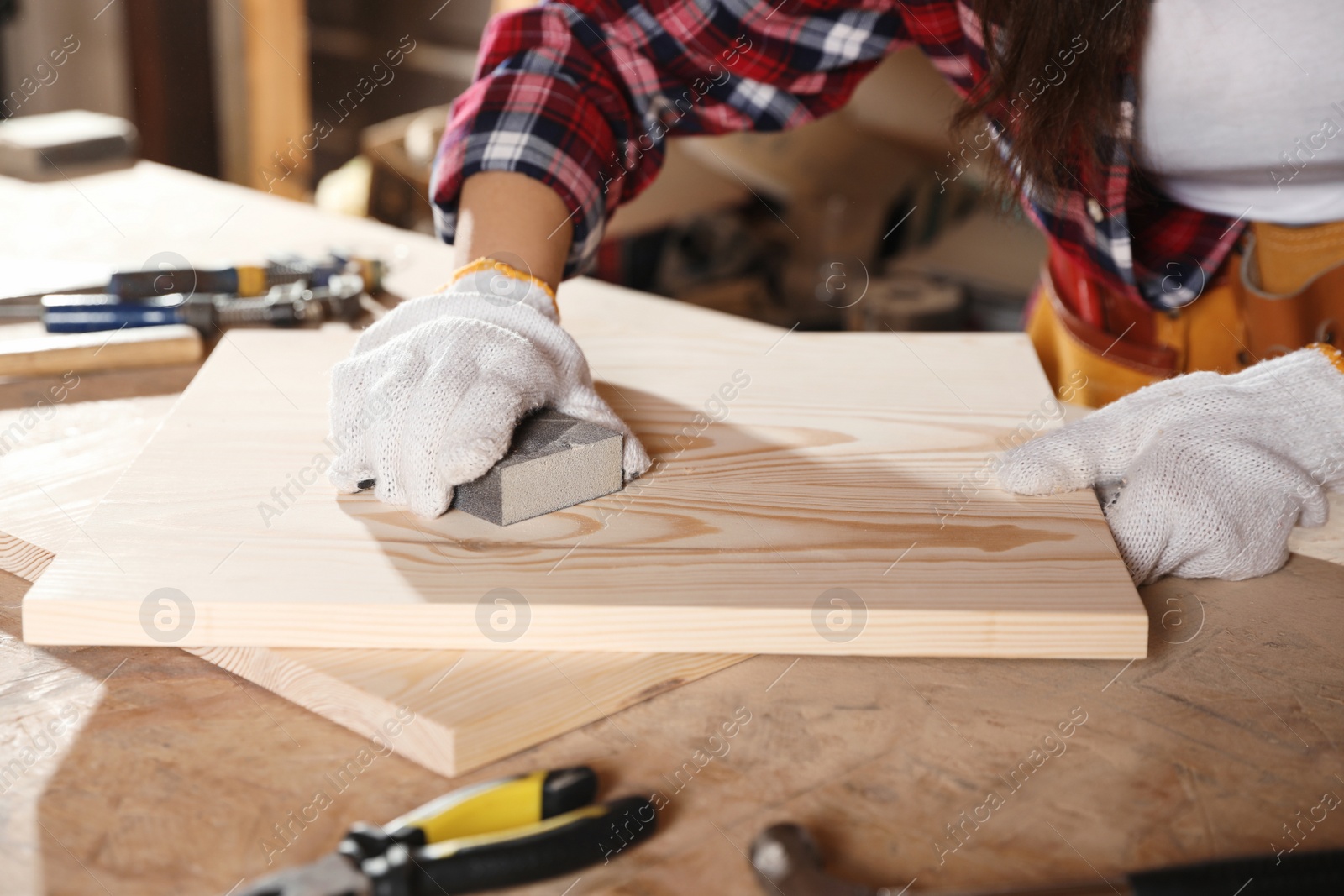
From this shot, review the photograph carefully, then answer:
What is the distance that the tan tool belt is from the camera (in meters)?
1.24

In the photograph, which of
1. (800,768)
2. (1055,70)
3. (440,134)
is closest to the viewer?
(800,768)

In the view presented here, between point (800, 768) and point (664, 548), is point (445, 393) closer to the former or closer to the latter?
point (664, 548)

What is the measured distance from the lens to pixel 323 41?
4270 millimetres

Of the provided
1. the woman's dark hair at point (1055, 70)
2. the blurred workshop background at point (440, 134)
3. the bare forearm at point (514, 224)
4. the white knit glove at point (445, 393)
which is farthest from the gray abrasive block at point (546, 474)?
the blurred workshop background at point (440, 134)

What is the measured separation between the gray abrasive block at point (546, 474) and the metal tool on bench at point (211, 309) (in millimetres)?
586

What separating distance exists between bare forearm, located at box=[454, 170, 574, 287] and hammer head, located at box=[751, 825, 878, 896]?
0.70 metres

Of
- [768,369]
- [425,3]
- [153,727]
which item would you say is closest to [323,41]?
[425,3]

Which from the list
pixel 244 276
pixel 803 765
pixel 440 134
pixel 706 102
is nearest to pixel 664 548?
pixel 803 765

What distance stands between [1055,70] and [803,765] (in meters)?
0.74

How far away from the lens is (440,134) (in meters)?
2.69

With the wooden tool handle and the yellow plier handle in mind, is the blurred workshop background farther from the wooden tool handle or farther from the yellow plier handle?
the yellow plier handle

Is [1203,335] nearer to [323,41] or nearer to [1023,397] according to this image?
[1023,397]

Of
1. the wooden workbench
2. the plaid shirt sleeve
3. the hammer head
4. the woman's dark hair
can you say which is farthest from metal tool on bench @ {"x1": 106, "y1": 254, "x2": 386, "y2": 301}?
the hammer head

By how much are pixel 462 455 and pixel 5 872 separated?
0.40 metres
